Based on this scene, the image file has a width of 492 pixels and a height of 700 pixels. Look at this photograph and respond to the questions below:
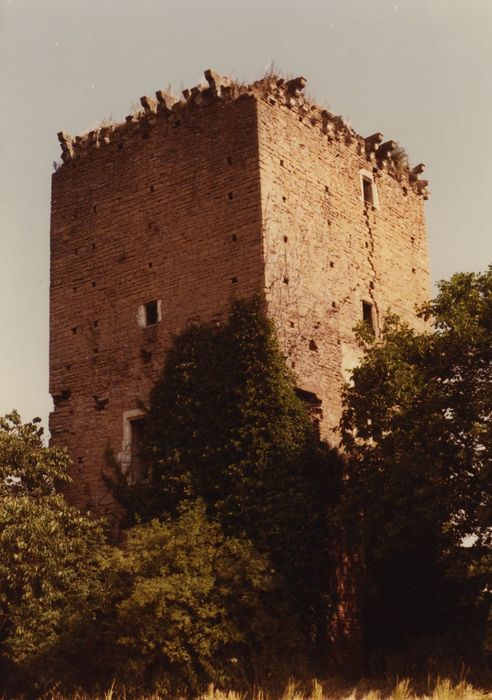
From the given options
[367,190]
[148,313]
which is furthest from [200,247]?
[367,190]

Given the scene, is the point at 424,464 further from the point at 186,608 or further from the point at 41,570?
the point at 41,570

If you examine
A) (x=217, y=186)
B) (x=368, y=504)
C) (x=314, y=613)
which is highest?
(x=217, y=186)

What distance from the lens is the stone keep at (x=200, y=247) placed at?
2102 cm

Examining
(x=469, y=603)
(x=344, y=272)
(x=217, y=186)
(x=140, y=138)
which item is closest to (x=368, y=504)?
(x=469, y=603)

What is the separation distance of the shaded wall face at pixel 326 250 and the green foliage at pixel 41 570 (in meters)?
5.41

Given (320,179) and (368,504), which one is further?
(320,179)

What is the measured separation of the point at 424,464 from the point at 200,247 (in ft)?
22.3

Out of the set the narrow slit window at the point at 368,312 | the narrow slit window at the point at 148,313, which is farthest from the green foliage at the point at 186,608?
the narrow slit window at the point at 368,312

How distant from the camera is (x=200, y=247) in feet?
70.7

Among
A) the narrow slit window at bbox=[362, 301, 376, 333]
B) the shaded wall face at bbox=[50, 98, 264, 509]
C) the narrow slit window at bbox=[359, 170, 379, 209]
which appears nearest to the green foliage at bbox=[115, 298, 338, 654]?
the shaded wall face at bbox=[50, 98, 264, 509]

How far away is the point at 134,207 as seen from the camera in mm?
23094

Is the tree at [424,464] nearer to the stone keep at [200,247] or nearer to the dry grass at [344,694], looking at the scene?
the stone keep at [200,247]

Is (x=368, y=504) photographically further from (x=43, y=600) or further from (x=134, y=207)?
(x=134, y=207)

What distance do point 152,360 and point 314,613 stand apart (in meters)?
6.43
